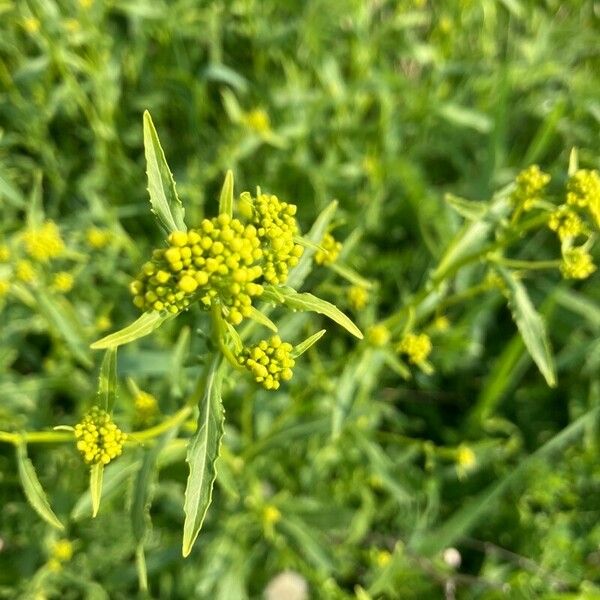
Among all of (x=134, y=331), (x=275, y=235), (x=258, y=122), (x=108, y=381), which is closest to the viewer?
(x=134, y=331)

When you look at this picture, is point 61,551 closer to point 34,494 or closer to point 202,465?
point 34,494

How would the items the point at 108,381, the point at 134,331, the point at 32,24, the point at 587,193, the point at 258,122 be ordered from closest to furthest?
the point at 134,331, the point at 108,381, the point at 587,193, the point at 32,24, the point at 258,122

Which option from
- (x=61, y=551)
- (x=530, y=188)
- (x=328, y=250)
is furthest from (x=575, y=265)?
(x=61, y=551)

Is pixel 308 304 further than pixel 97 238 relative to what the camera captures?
No

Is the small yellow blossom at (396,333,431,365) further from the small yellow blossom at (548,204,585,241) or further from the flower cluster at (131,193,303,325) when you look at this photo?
the flower cluster at (131,193,303,325)

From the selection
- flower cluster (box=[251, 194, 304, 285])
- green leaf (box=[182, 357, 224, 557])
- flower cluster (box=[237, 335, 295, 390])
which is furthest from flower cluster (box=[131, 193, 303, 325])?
green leaf (box=[182, 357, 224, 557])

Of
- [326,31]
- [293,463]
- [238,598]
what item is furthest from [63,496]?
[326,31]

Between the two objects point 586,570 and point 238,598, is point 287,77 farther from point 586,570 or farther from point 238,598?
point 586,570
